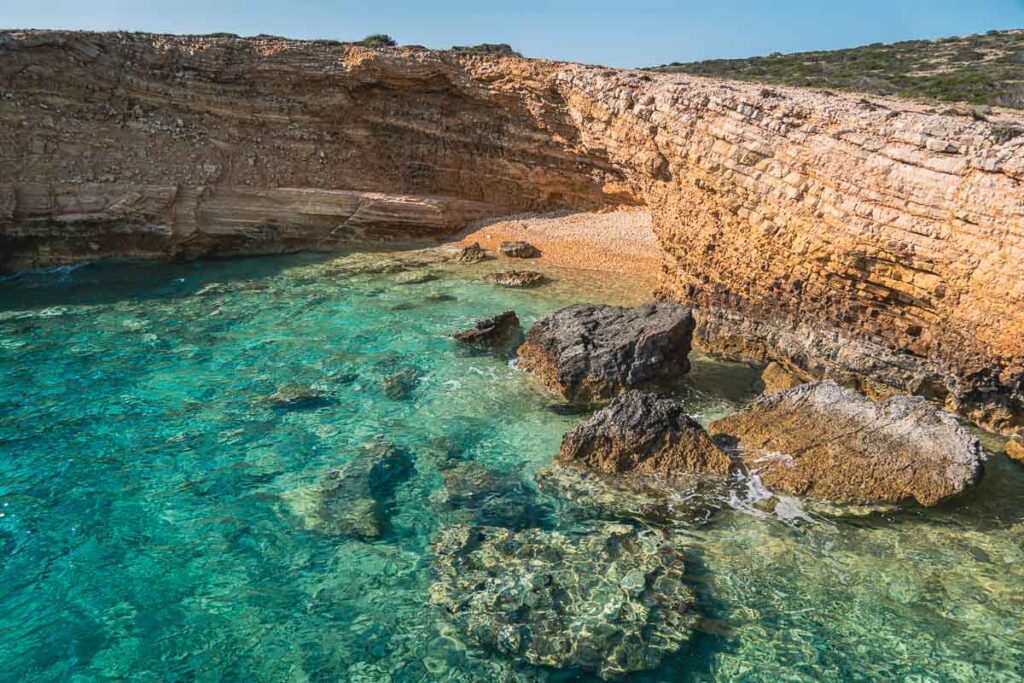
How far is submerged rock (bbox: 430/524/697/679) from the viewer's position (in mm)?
6371

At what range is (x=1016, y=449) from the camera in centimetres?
927

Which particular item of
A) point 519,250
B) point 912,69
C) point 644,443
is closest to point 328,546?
point 644,443

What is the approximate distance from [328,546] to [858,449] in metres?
6.29

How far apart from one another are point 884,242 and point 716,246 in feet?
11.2

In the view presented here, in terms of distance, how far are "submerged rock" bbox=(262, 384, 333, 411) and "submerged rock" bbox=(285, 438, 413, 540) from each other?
1828mm

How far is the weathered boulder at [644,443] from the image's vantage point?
911 cm

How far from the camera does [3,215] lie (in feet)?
57.2

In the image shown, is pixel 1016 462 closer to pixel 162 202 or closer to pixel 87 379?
pixel 87 379

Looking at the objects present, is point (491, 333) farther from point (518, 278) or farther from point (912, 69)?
point (912, 69)

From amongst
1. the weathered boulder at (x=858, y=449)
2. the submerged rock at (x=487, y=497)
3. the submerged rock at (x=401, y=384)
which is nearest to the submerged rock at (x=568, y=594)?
the submerged rock at (x=487, y=497)

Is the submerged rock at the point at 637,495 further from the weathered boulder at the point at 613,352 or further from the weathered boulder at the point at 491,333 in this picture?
the weathered boulder at the point at 491,333

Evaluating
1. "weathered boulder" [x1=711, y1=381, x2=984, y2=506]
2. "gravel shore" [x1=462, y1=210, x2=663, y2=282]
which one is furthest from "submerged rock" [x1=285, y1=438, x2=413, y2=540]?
"gravel shore" [x1=462, y1=210, x2=663, y2=282]

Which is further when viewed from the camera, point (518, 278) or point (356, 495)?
point (518, 278)

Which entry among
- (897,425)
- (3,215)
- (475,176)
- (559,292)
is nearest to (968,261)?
(897,425)
